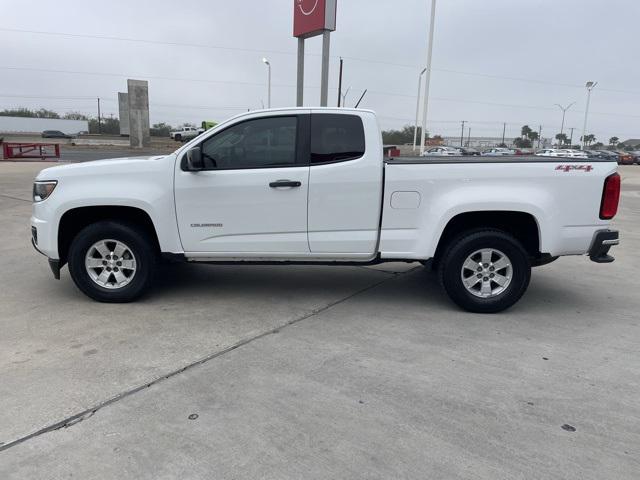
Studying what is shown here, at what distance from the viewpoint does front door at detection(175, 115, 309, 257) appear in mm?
4949

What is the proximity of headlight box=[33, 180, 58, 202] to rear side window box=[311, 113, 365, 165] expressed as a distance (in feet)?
8.34

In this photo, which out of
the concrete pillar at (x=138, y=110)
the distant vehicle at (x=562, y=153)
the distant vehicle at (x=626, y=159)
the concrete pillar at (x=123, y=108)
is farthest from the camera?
the concrete pillar at (x=123, y=108)

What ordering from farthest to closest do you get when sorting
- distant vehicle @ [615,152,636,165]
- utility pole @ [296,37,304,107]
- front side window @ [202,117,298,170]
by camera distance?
distant vehicle @ [615,152,636,165] → utility pole @ [296,37,304,107] → front side window @ [202,117,298,170]

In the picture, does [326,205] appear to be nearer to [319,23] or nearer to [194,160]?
[194,160]

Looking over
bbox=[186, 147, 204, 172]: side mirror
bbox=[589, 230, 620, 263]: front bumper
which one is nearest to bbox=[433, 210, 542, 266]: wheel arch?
bbox=[589, 230, 620, 263]: front bumper

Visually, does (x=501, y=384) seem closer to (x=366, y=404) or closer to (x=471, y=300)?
(x=366, y=404)

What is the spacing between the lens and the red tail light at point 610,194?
189 inches

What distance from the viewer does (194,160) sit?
484 cm

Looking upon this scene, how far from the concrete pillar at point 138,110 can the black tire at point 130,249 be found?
45.7 metres

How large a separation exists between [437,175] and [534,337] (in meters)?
1.68

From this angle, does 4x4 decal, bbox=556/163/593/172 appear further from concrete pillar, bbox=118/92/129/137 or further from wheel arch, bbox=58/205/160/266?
concrete pillar, bbox=118/92/129/137

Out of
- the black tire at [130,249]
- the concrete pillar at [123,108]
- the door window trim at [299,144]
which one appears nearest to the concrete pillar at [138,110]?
the concrete pillar at [123,108]

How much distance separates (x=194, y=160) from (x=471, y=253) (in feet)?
9.08

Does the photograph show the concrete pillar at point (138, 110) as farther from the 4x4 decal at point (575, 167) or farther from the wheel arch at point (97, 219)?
the 4x4 decal at point (575, 167)
